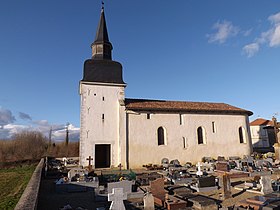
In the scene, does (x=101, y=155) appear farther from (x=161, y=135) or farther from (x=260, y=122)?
(x=260, y=122)

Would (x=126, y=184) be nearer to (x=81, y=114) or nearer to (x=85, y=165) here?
(x=85, y=165)

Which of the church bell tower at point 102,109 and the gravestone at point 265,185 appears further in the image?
the church bell tower at point 102,109

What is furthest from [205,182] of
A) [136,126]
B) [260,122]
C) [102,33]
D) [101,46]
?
[260,122]

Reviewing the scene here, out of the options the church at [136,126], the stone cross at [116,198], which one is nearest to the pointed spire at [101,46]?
the church at [136,126]

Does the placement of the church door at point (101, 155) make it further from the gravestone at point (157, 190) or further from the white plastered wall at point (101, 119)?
the gravestone at point (157, 190)

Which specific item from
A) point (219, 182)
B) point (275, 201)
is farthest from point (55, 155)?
point (275, 201)

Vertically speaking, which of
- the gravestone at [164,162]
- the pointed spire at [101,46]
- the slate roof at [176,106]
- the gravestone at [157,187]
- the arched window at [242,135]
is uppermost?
the pointed spire at [101,46]

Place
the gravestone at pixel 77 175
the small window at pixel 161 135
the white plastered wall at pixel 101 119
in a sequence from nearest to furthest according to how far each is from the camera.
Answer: the gravestone at pixel 77 175 → the white plastered wall at pixel 101 119 → the small window at pixel 161 135

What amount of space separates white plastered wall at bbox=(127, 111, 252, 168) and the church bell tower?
1.10m

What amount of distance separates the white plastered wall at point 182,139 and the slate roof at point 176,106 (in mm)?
503

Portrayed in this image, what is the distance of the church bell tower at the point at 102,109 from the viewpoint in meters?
17.1

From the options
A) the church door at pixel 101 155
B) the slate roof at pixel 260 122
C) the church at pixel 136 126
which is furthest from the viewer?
the slate roof at pixel 260 122

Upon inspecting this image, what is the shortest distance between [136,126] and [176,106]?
Result: 15.3 feet

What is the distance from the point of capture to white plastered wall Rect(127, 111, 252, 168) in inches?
706
